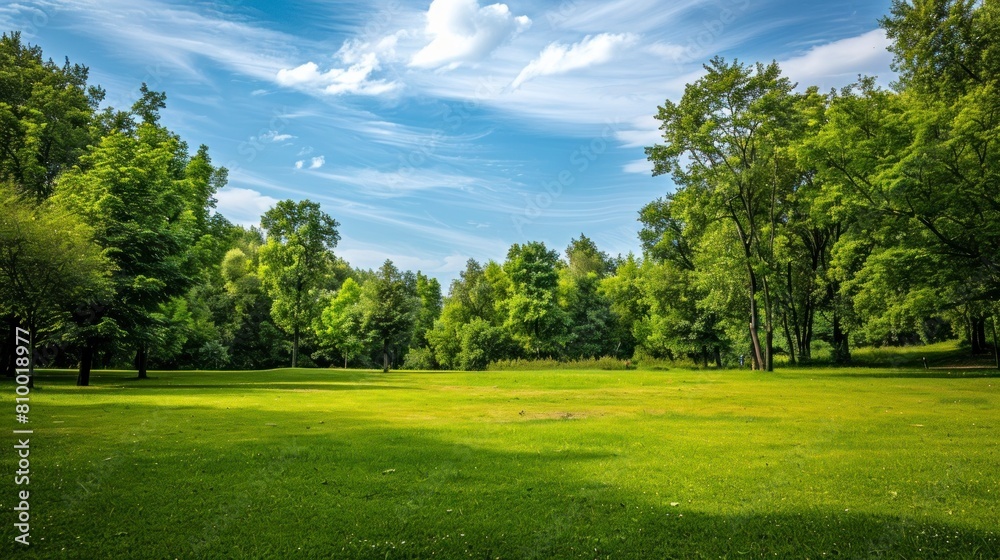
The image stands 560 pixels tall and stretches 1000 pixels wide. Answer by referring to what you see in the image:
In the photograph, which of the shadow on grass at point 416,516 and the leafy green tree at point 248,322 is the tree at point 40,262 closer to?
the shadow on grass at point 416,516

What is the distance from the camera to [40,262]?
21.4 m

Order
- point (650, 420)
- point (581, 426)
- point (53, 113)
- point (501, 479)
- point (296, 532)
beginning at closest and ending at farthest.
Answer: point (296, 532) → point (501, 479) → point (581, 426) → point (650, 420) → point (53, 113)

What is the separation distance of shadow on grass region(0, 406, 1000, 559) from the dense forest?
18.4m

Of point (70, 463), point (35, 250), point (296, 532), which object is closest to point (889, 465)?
point (296, 532)

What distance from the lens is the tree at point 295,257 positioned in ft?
185

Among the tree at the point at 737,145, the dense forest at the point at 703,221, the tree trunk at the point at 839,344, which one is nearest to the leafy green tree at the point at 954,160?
the dense forest at the point at 703,221

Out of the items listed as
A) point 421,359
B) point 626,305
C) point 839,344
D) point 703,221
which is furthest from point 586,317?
point 703,221

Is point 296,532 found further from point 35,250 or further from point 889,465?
point 35,250

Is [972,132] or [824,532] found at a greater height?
[972,132]

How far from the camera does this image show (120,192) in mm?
28078

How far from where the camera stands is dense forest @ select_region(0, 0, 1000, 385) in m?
26.8

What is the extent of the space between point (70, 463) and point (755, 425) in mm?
14532

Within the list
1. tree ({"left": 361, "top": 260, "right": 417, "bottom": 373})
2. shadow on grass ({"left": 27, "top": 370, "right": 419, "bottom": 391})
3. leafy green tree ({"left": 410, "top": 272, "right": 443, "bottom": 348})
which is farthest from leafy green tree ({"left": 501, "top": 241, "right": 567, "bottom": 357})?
shadow on grass ({"left": 27, "top": 370, "right": 419, "bottom": 391})

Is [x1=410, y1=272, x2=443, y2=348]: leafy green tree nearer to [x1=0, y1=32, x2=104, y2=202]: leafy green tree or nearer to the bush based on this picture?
the bush
